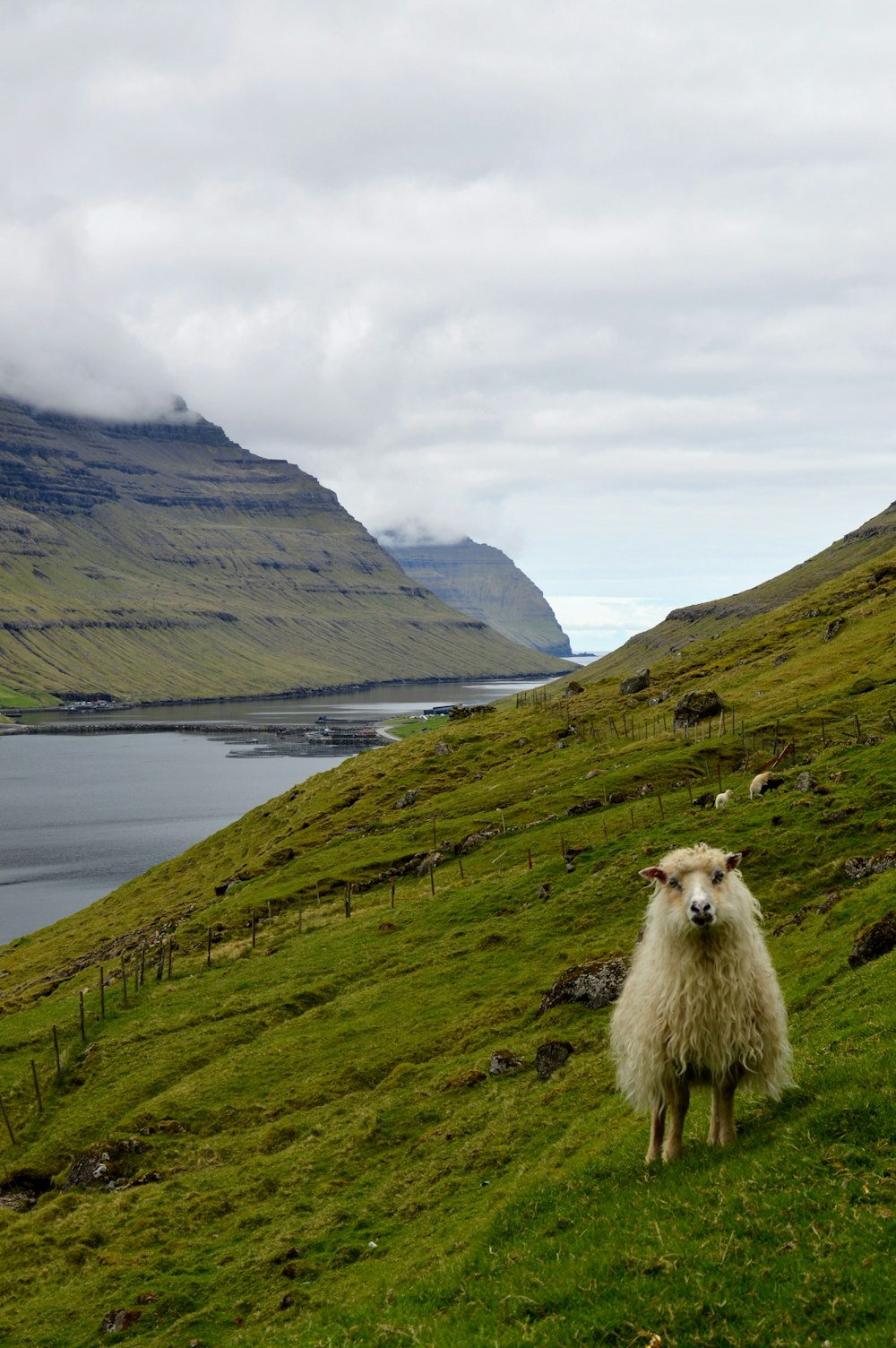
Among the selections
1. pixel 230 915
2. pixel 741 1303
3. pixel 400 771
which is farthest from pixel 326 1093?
pixel 400 771

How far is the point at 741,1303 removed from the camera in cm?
1137

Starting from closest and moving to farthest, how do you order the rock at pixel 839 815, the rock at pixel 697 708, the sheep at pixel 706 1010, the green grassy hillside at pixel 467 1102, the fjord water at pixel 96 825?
the green grassy hillside at pixel 467 1102
the sheep at pixel 706 1010
the rock at pixel 839 815
the rock at pixel 697 708
the fjord water at pixel 96 825

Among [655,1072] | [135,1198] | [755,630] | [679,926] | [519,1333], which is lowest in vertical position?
[135,1198]

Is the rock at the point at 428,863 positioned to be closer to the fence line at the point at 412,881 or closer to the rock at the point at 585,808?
the fence line at the point at 412,881

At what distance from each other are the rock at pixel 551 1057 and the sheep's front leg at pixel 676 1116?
36.5 feet

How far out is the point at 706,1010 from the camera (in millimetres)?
15172

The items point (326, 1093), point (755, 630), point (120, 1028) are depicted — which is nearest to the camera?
point (326, 1093)

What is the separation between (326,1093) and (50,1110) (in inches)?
496

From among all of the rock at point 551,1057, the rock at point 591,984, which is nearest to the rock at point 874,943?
the rock at point 591,984

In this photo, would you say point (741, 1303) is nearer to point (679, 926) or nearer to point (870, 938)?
point (679, 926)

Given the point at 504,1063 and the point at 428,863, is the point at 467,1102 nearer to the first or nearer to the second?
the point at 504,1063

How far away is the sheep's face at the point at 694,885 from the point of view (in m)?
14.8

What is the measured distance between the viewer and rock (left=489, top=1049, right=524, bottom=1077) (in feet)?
90.1

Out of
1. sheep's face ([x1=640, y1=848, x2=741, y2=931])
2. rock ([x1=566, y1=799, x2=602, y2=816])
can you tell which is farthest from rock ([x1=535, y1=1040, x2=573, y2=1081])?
rock ([x1=566, y1=799, x2=602, y2=816])
